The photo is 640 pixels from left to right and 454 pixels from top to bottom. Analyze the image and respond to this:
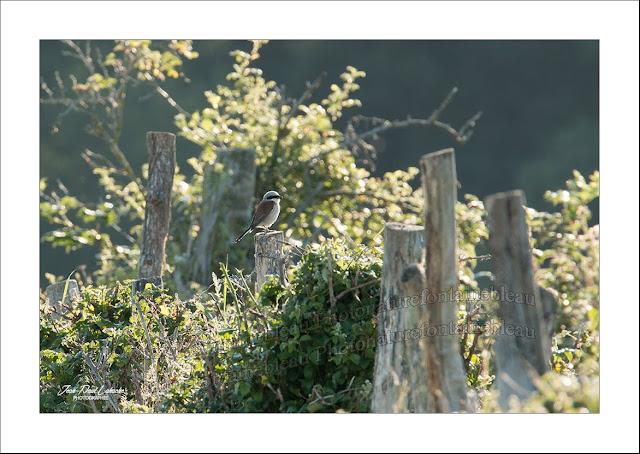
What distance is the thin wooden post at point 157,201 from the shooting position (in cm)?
699

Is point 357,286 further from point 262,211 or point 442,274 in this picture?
point 262,211

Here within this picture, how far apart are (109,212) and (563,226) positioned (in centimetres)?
491

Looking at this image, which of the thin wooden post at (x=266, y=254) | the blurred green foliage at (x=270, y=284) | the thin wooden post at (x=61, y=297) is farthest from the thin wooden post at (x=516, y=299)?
the thin wooden post at (x=61, y=297)

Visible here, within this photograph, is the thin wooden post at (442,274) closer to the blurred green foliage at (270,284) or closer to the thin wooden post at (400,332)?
the thin wooden post at (400,332)

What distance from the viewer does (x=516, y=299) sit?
12.3 feet

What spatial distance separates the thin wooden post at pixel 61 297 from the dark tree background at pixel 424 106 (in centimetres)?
125

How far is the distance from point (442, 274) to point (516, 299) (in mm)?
372

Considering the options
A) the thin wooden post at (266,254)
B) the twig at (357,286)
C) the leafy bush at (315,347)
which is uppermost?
the thin wooden post at (266,254)

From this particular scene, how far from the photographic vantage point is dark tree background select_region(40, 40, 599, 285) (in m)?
7.02

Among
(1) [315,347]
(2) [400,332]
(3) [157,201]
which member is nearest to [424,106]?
(3) [157,201]

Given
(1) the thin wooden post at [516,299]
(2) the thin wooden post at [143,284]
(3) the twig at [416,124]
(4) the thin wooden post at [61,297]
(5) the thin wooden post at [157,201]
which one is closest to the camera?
(1) the thin wooden post at [516,299]

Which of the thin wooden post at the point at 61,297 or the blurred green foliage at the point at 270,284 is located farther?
the thin wooden post at the point at 61,297
